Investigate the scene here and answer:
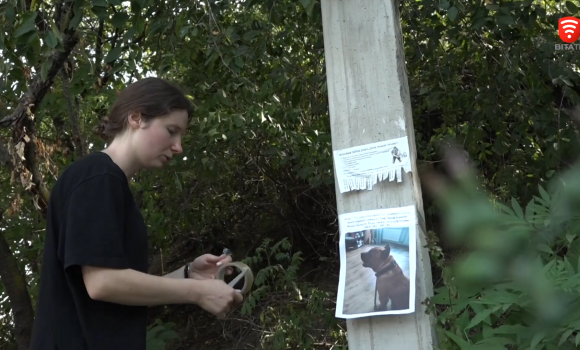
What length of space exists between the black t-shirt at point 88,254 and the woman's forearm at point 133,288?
3cm

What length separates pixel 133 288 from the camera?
1961 millimetres

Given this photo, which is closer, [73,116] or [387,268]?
[387,268]

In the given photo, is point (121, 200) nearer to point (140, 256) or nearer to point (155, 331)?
point (140, 256)

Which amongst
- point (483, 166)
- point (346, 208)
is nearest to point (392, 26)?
point (346, 208)

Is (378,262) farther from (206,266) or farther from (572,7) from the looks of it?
(572,7)

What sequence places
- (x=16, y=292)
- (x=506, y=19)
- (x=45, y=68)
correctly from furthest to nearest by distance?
(x=16, y=292) → (x=506, y=19) → (x=45, y=68)

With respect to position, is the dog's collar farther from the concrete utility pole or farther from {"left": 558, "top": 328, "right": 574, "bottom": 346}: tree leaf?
{"left": 558, "top": 328, "right": 574, "bottom": 346}: tree leaf

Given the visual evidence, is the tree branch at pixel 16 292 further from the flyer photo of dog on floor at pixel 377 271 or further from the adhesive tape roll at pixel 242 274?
the flyer photo of dog on floor at pixel 377 271

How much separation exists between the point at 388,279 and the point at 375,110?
0.58m

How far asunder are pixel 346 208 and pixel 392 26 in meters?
0.66

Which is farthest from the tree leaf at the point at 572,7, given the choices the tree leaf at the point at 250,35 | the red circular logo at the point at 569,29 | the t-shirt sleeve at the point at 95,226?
the t-shirt sleeve at the point at 95,226

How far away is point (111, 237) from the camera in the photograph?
194 cm

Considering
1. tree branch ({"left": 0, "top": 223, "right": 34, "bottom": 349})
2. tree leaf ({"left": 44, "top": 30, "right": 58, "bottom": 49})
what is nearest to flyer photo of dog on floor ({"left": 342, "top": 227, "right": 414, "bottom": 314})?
tree leaf ({"left": 44, "top": 30, "right": 58, "bottom": 49})

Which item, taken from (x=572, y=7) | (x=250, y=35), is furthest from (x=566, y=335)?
(x=572, y=7)
